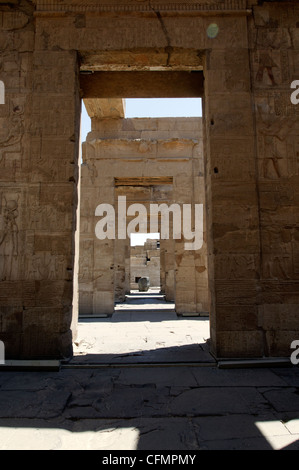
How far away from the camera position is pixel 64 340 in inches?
152

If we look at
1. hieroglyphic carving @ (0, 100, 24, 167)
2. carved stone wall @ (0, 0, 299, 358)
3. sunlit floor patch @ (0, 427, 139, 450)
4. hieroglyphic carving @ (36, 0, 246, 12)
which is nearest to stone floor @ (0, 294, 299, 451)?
sunlit floor patch @ (0, 427, 139, 450)

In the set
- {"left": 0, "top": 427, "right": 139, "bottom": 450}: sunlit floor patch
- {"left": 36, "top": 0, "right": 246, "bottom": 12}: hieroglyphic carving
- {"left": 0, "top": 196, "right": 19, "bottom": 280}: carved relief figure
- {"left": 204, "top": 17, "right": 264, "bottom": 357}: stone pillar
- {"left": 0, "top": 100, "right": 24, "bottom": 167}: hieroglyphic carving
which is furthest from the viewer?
{"left": 36, "top": 0, "right": 246, "bottom": 12}: hieroglyphic carving

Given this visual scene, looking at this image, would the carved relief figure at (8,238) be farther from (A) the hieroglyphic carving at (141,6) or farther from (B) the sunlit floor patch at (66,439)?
(A) the hieroglyphic carving at (141,6)

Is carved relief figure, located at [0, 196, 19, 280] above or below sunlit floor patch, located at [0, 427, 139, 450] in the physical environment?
above

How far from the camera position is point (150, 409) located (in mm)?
2553

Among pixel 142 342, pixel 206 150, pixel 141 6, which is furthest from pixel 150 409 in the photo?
pixel 141 6

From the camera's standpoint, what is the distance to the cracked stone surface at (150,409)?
6.79 feet

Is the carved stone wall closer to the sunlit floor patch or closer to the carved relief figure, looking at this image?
the carved relief figure

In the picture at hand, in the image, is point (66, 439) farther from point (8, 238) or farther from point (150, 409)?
point (8, 238)

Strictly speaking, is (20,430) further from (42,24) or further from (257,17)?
(257,17)

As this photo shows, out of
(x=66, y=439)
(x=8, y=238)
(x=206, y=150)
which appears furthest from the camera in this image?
(x=206, y=150)

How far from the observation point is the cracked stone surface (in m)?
2.07

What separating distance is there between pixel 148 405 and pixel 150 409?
8 centimetres

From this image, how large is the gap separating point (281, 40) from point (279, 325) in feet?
12.6
